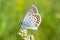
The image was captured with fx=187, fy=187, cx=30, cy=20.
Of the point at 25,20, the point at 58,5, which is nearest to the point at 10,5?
the point at 25,20

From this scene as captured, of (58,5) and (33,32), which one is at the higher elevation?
(58,5)

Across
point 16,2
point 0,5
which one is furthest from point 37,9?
point 0,5

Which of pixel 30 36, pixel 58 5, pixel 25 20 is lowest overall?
pixel 30 36

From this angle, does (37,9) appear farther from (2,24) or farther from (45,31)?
(2,24)
